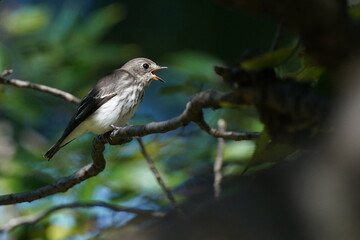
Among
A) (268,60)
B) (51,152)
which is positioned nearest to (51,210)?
(51,152)

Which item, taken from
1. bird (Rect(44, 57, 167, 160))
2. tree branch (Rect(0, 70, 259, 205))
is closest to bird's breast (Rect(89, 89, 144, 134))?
bird (Rect(44, 57, 167, 160))

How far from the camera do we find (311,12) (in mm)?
819

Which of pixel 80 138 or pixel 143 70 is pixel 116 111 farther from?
pixel 143 70

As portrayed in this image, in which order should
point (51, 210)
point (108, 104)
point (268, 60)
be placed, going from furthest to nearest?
point (108, 104) → point (51, 210) → point (268, 60)

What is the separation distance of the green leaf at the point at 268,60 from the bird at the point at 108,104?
3.16m

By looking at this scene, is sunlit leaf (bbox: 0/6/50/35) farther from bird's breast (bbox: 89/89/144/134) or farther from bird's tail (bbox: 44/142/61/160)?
bird's tail (bbox: 44/142/61/160)

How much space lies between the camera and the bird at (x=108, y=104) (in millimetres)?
4535

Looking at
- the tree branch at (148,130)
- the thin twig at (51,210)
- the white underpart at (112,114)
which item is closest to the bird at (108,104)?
the white underpart at (112,114)

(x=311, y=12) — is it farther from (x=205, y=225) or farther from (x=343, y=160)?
(x=205, y=225)

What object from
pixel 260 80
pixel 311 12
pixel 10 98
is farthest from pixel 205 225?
pixel 10 98

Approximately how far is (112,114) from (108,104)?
187 mm

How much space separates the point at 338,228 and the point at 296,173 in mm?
120

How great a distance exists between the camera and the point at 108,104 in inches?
188

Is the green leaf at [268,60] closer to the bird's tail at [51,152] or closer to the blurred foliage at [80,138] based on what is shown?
the blurred foliage at [80,138]
